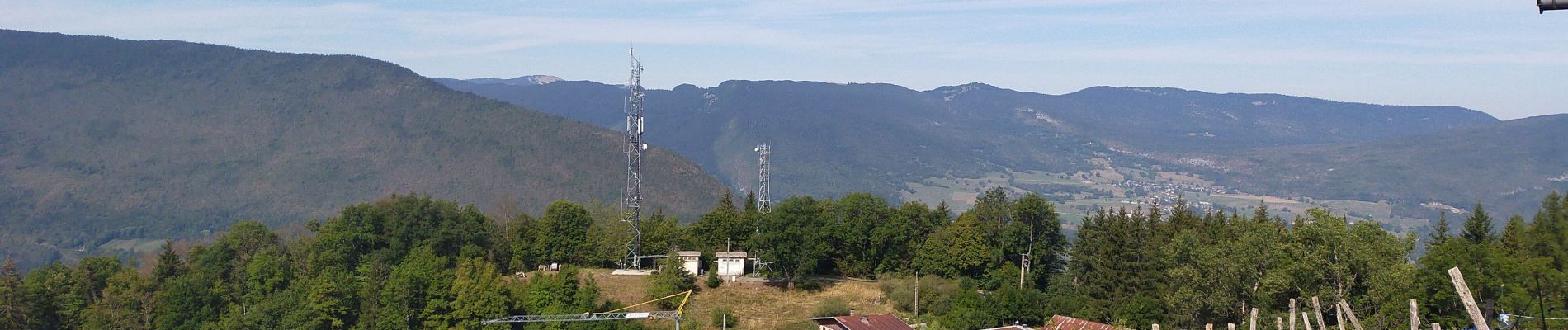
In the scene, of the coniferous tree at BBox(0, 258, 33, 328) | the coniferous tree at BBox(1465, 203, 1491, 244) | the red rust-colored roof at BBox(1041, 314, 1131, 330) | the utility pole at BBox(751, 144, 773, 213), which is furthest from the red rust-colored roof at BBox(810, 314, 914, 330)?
the coniferous tree at BBox(0, 258, 33, 328)

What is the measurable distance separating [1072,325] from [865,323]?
8.23 metres

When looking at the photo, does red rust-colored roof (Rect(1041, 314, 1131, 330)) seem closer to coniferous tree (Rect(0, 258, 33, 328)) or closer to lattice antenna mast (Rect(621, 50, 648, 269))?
lattice antenna mast (Rect(621, 50, 648, 269))

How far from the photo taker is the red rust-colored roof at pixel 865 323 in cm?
4834

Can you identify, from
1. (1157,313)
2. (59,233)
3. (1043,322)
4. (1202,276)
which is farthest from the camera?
(59,233)

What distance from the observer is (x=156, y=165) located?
199125 millimetres

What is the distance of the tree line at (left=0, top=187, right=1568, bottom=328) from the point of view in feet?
137

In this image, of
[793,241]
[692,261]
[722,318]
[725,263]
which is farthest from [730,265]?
[722,318]

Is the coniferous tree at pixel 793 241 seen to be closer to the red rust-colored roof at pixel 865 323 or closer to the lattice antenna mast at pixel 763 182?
the lattice antenna mast at pixel 763 182

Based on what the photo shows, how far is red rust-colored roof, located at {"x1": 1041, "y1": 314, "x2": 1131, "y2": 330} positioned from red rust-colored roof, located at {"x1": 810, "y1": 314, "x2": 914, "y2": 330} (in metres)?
5.65

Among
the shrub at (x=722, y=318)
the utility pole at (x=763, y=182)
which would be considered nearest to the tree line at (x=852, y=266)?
the shrub at (x=722, y=318)

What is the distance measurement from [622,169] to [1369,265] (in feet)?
490

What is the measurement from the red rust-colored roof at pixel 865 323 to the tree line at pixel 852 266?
2.60 meters

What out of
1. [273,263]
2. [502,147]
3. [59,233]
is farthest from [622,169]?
[273,263]

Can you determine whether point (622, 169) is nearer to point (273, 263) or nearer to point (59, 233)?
point (59, 233)
